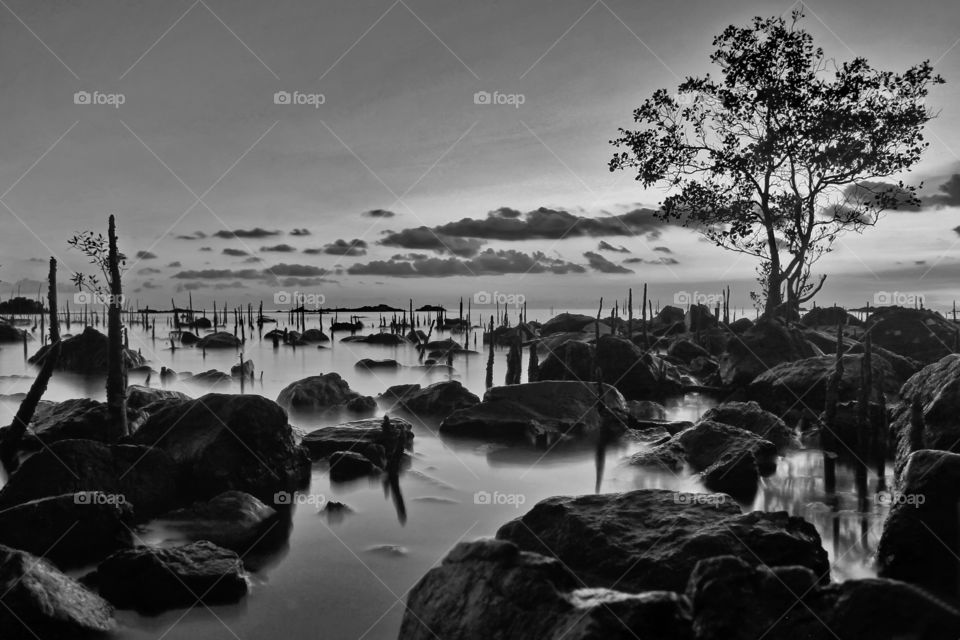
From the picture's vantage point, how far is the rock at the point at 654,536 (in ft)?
29.5

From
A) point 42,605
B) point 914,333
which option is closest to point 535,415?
point 42,605

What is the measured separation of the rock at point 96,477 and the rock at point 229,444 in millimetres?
960

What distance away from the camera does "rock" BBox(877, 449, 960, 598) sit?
10.4 metres

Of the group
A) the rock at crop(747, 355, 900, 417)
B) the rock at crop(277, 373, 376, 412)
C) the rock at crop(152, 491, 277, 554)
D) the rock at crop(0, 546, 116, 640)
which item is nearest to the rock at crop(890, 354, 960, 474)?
the rock at crop(747, 355, 900, 417)

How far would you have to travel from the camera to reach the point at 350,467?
1673 centimetres

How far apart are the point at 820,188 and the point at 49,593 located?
34.8 m

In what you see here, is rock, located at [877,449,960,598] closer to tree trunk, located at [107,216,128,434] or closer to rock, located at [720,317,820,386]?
tree trunk, located at [107,216,128,434]

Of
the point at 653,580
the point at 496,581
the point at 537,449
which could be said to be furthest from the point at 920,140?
the point at 496,581

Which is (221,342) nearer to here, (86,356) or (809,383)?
(86,356)

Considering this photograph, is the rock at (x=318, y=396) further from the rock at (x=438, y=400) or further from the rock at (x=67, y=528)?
the rock at (x=67, y=528)

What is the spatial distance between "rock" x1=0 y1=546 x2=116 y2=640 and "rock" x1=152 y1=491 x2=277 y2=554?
10.7 ft

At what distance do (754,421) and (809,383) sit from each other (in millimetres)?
6551

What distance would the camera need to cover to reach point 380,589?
10453mm

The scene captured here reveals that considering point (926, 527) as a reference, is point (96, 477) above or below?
below
